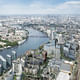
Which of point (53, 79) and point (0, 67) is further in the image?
point (0, 67)

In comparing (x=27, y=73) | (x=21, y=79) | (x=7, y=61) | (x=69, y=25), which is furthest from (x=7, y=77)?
(x=69, y=25)

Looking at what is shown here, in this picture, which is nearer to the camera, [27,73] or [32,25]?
[27,73]

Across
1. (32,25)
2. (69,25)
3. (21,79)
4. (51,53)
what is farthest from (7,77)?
(32,25)

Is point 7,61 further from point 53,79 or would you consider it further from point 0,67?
point 53,79

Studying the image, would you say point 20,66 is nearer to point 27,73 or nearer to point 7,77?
point 27,73

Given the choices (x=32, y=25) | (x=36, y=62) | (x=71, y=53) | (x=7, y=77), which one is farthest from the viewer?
(x=32, y=25)

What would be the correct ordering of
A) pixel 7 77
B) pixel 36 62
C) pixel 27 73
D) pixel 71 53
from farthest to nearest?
pixel 71 53 → pixel 36 62 → pixel 27 73 → pixel 7 77

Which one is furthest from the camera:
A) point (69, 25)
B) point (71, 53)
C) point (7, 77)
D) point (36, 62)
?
point (69, 25)

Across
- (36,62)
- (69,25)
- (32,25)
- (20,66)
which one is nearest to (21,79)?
(20,66)

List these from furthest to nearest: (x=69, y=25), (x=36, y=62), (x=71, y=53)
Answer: (x=69, y=25) → (x=71, y=53) → (x=36, y=62)
